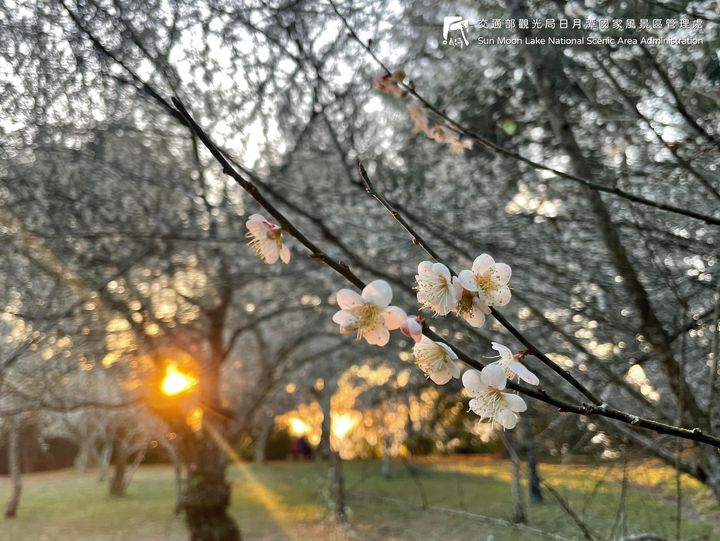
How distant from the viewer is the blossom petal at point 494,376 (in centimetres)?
41

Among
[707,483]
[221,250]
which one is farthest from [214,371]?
[707,483]

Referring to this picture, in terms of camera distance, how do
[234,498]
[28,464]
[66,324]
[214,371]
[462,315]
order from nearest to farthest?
[462,315] → [66,324] → [214,371] → [234,498] → [28,464]

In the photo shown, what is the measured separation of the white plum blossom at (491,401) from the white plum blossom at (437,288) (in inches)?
2.3

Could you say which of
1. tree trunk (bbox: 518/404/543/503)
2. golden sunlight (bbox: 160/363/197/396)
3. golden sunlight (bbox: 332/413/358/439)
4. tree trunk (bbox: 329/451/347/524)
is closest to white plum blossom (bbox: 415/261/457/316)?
tree trunk (bbox: 518/404/543/503)

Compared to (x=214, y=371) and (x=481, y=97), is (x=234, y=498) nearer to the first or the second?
(x=214, y=371)

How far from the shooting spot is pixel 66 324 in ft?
7.79

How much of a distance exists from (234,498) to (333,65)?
6577mm

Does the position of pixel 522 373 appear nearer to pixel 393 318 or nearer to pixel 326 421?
pixel 393 318

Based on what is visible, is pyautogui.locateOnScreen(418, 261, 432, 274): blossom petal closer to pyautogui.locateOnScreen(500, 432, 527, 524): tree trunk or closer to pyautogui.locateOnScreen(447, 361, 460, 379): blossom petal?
pyautogui.locateOnScreen(447, 361, 460, 379): blossom petal

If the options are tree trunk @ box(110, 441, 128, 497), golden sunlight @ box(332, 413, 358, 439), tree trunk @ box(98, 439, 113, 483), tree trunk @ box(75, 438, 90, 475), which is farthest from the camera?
tree trunk @ box(75, 438, 90, 475)

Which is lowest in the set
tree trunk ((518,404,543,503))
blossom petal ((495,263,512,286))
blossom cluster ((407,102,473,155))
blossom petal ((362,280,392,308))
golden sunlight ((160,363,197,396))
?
tree trunk ((518,404,543,503))

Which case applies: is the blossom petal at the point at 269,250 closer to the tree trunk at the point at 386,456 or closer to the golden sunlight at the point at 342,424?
the tree trunk at the point at 386,456

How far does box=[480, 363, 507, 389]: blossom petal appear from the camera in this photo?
413 mm

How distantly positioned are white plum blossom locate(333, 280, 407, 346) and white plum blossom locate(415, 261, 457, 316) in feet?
0.10
